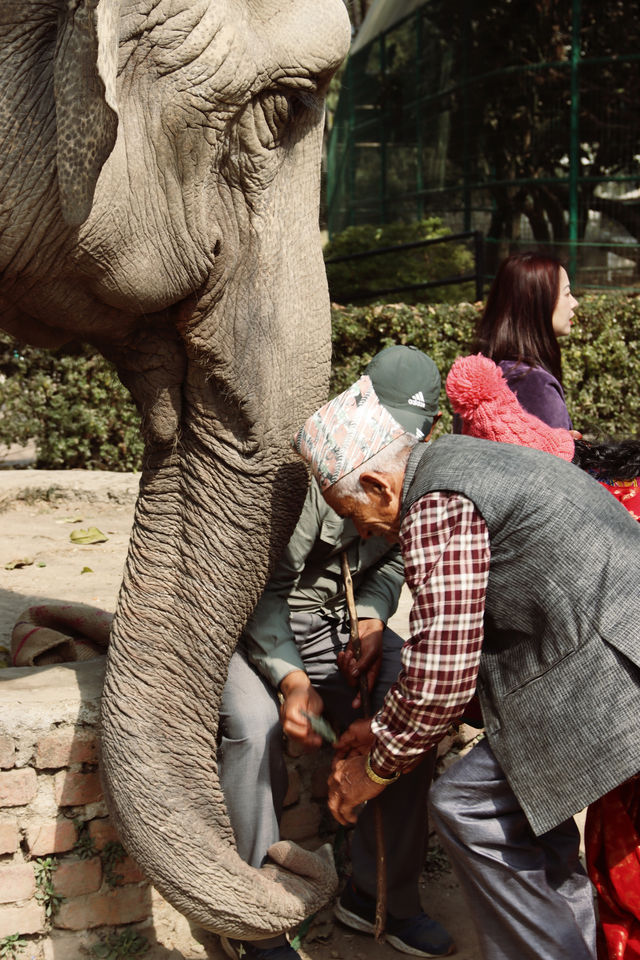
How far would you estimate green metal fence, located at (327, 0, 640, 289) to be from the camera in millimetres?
11852

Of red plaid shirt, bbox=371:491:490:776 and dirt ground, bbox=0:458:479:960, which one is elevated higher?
red plaid shirt, bbox=371:491:490:776

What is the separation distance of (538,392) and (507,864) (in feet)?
5.35

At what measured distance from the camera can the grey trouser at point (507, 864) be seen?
7.99 feet

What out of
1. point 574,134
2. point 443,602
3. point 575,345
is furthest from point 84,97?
point 574,134

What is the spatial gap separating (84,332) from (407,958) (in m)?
1.99

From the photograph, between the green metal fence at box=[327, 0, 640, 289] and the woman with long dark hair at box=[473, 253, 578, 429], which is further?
the green metal fence at box=[327, 0, 640, 289]

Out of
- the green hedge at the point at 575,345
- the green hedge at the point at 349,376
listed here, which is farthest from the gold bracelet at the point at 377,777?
the green hedge at the point at 575,345

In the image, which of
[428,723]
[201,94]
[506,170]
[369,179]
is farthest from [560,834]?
[369,179]

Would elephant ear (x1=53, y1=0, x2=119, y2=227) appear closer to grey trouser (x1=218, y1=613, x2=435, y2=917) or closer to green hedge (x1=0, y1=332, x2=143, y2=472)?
grey trouser (x1=218, y1=613, x2=435, y2=917)

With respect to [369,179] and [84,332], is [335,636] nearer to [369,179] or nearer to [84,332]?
[84,332]

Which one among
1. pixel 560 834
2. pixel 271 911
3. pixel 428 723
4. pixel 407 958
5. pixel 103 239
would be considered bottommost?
pixel 407 958

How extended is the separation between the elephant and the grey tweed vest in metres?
0.42

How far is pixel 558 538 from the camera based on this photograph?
2.23 meters

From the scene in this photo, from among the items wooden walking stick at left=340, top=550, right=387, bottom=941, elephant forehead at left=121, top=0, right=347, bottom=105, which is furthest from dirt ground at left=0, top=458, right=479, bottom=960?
elephant forehead at left=121, top=0, right=347, bottom=105
